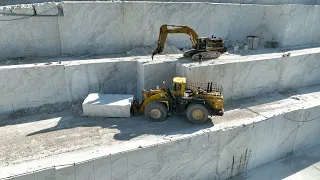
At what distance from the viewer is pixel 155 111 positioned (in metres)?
9.66

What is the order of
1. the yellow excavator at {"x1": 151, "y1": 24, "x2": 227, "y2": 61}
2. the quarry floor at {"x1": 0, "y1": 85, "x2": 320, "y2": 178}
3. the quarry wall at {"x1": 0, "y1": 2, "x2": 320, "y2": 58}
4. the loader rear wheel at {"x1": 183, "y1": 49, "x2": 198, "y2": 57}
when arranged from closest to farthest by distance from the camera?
1. the quarry floor at {"x1": 0, "y1": 85, "x2": 320, "y2": 178}
2. the yellow excavator at {"x1": 151, "y1": 24, "x2": 227, "y2": 61}
3. the loader rear wheel at {"x1": 183, "y1": 49, "x2": 198, "y2": 57}
4. the quarry wall at {"x1": 0, "y1": 2, "x2": 320, "y2": 58}

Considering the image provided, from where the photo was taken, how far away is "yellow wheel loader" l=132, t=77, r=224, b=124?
9.45 m

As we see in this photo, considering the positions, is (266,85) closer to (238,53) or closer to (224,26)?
(238,53)

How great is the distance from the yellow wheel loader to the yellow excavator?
264 cm

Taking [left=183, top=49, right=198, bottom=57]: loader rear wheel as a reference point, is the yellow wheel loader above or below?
below

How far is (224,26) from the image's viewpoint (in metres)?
16.0

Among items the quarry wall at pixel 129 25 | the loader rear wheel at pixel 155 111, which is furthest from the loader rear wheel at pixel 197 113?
the quarry wall at pixel 129 25

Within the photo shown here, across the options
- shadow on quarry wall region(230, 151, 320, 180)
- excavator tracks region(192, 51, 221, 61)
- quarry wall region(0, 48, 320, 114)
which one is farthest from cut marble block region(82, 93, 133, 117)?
shadow on quarry wall region(230, 151, 320, 180)

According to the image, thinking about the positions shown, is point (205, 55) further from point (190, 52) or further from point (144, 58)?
point (144, 58)

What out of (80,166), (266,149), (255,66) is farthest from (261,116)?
(80,166)

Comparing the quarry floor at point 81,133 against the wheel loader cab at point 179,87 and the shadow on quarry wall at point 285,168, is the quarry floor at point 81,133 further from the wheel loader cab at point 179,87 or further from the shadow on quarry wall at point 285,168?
the shadow on quarry wall at point 285,168

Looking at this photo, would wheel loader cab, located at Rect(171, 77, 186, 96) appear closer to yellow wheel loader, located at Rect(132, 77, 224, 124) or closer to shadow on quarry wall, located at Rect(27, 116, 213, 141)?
yellow wheel loader, located at Rect(132, 77, 224, 124)

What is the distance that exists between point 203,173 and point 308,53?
360 inches

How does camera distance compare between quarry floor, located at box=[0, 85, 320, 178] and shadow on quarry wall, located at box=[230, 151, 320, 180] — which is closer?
quarry floor, located at box=[0, 85, 320, 178]
